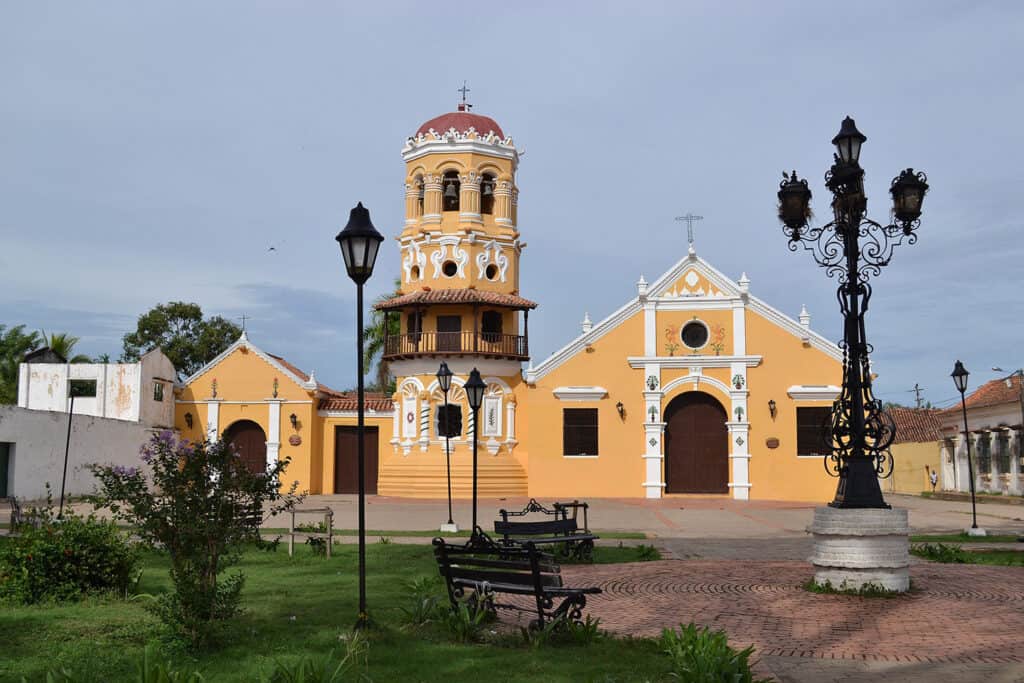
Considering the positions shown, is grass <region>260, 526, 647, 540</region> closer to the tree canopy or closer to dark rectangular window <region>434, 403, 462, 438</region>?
dark rectangular window <region>434, 403, 462, 438</region>

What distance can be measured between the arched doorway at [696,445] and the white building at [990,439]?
9158 mm

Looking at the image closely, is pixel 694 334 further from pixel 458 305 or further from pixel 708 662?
pixel 708 662

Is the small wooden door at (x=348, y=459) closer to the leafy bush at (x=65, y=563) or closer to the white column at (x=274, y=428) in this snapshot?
the white column at (x=274, y=428)

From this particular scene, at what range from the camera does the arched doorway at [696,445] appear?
30.6m

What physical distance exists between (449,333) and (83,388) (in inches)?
547

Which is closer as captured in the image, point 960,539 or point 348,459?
point 960,539

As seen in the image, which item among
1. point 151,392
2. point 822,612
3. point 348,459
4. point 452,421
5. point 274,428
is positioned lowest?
point 822,612

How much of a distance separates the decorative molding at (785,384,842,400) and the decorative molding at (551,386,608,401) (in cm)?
583

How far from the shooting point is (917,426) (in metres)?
48.4

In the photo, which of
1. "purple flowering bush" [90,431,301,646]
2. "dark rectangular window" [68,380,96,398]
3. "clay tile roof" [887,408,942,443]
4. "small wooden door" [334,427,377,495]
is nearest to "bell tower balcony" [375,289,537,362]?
"small wooden door" [334,427,377,495]

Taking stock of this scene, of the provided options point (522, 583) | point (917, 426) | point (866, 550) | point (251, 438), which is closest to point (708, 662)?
point (522, 583)

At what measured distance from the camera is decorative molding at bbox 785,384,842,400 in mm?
30062

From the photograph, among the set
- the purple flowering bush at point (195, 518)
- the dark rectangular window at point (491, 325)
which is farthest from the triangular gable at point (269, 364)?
the purple flowering bush at point (195, 518)

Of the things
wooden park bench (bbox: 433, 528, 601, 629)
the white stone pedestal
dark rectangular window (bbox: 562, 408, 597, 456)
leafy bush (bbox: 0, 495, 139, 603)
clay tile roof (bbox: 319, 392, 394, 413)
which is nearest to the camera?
wooden park bench (bbox: 433, 528, 601, 629)
